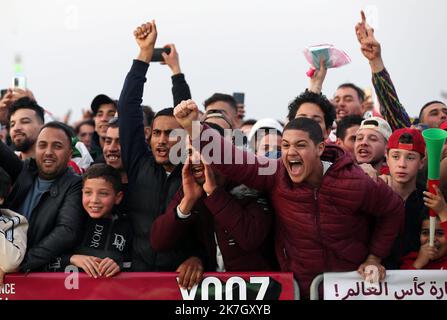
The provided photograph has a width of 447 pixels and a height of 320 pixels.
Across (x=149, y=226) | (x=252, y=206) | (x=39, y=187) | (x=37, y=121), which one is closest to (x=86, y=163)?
(x=37, y=121)

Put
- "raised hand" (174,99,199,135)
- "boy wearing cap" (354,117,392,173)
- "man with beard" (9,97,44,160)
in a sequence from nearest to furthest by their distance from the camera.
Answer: "raised hand" (174,99,199,135) < "boy wearing cap" (354,117,392,173) < "man with beard" (9,97,44,160)

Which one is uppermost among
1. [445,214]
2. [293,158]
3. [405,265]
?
[293,158]

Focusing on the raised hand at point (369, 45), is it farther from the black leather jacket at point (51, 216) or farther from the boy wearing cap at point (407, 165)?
the black leather jacket at point (51, 216)

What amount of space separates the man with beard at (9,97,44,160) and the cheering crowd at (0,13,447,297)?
790mm

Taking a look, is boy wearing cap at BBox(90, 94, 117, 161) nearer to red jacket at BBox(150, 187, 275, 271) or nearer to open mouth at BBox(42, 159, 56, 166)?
open mouth at BBox(42, 159, 56, 166)

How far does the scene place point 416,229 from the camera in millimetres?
4965

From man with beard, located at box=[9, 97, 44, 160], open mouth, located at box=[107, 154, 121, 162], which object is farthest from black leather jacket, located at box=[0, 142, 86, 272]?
man with beard, located at box=[9, 97, 44, 160]

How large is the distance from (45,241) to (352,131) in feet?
10.1

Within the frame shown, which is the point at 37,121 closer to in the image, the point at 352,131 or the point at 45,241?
the point at 45,241

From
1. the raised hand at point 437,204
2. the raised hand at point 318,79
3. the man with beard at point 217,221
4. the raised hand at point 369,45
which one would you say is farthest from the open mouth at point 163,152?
the raised hand at point 369,45

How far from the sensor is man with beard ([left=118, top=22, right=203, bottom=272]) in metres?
5.06

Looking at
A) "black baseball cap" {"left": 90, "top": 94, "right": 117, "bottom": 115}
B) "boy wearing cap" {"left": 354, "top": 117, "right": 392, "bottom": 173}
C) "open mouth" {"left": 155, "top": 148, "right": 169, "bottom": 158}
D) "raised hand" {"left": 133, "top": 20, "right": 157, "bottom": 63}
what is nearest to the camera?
"open mouth" {"left": 155, "top": 148, "right": 169, "bottom": 158}

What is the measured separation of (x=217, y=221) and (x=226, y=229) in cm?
8

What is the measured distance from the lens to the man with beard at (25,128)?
6.50m
